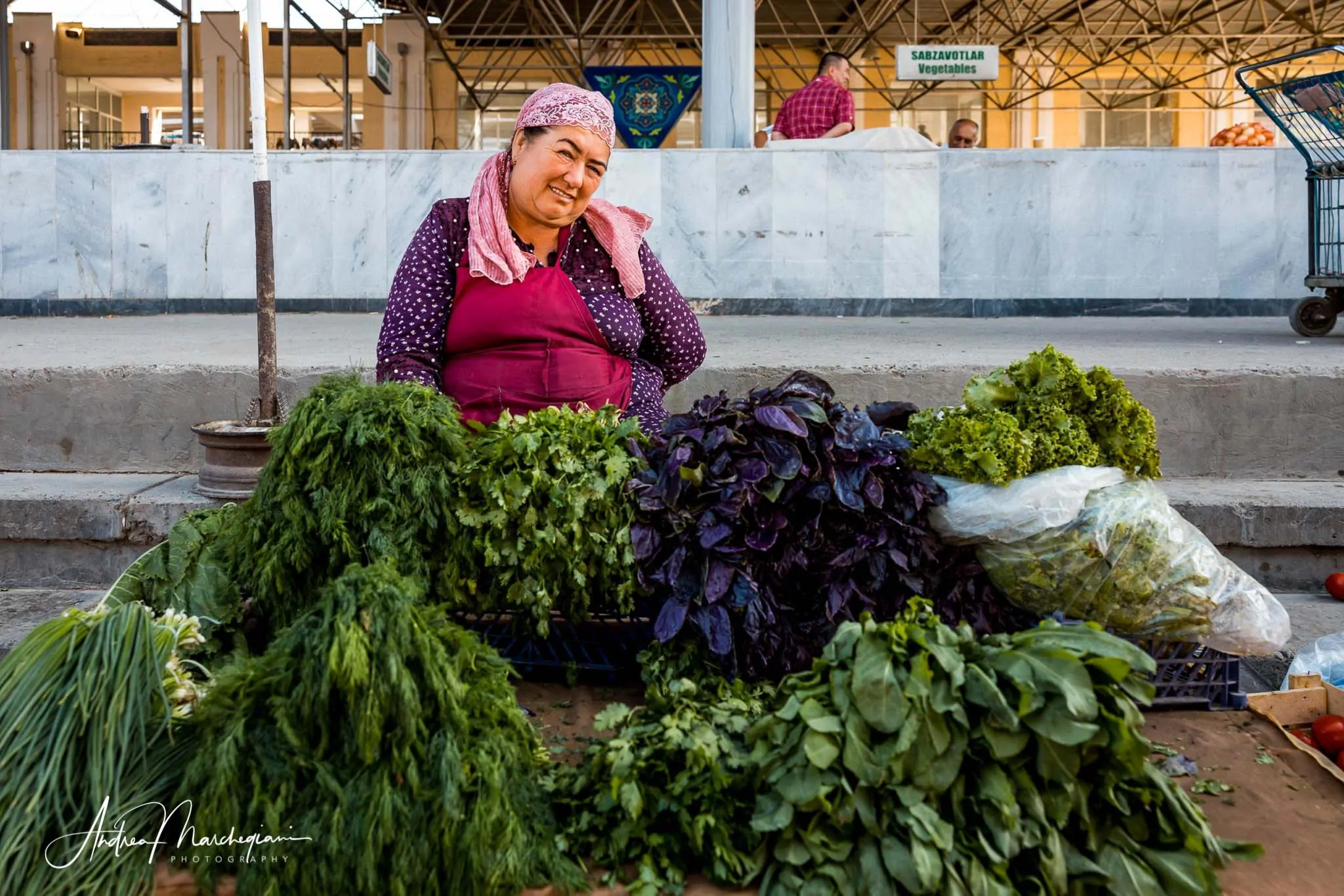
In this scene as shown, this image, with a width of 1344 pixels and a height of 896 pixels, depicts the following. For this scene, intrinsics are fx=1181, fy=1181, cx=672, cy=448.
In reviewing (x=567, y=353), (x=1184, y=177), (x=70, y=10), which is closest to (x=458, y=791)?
(x=567, y=353)

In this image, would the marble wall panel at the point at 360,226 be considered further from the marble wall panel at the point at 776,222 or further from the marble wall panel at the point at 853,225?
the marble wall panel at the point at 853,225

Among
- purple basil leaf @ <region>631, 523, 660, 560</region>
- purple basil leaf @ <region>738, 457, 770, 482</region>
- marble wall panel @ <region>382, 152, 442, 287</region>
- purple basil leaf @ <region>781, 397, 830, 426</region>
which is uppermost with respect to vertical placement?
marble wall panel @ <region>382, 152, 442, 287</region>

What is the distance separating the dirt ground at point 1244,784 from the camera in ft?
6.92

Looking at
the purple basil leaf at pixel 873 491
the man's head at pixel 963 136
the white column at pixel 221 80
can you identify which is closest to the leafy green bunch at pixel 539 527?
the purple basil leaf at pixel 873 491

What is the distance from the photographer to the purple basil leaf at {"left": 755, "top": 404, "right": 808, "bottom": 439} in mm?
2625

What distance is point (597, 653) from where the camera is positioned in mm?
2828

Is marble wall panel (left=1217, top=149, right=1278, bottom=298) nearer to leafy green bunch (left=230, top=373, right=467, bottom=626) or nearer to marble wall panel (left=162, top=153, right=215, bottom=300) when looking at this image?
marble wall panel (left=162, top=153, right=215, bottom=300)

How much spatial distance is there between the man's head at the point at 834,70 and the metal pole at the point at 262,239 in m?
5.58

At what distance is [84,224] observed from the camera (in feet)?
25.1

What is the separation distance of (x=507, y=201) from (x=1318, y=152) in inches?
199

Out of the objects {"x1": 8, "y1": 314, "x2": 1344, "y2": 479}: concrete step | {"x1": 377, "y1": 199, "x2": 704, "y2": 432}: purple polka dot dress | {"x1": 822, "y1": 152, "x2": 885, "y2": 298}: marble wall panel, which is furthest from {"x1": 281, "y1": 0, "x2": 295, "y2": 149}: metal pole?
{"x1": 377, "y1": 199, "x2": 704, "y2": 432}: purple polka dot dress

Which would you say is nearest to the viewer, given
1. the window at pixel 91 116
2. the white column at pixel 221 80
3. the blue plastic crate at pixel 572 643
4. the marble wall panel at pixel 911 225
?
the blue plastic crate at pixel 572 643

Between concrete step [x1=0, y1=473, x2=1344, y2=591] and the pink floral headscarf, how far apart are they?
1348 mm

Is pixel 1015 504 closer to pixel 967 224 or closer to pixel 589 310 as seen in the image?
pixel 589 310
